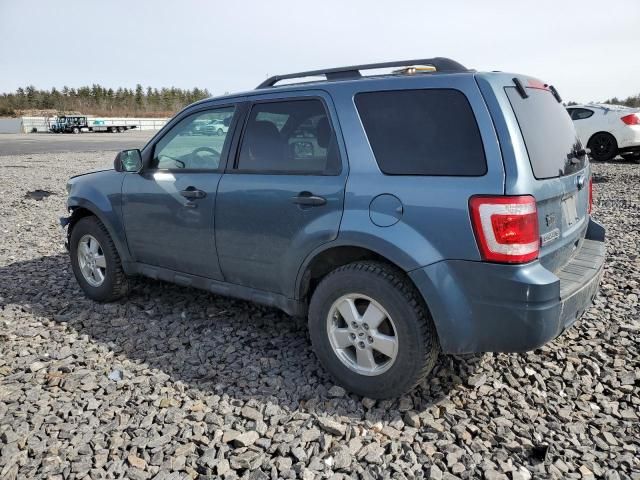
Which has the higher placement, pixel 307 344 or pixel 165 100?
pixel 165 100

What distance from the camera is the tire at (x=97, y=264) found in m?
4.41

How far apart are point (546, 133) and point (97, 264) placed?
381cm

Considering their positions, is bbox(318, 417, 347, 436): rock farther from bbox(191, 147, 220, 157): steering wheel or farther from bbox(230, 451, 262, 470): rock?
bbox(191, 147, 220, 157): steering wheel

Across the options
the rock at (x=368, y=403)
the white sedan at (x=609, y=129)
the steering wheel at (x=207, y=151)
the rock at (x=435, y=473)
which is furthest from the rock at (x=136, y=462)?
the white sedan at (x=609, y=129)

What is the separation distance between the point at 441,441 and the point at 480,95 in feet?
5.94

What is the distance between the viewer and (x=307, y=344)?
375 cm

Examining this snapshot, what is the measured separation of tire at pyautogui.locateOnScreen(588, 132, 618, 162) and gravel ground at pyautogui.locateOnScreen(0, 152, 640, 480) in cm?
1187

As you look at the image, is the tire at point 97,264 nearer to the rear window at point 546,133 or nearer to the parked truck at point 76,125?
the rear window at point 546,133

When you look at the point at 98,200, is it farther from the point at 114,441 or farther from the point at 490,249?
the point at 490,249

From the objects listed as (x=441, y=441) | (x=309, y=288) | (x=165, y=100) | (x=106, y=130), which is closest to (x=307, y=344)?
(x=309, y=288)

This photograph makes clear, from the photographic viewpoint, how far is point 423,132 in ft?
8.97

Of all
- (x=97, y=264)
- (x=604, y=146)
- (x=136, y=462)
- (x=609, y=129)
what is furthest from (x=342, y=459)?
(x=604, y=146)

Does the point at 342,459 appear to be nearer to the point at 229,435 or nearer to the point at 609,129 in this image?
the point at 229,435

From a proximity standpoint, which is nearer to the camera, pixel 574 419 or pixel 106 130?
pixel 574 419
